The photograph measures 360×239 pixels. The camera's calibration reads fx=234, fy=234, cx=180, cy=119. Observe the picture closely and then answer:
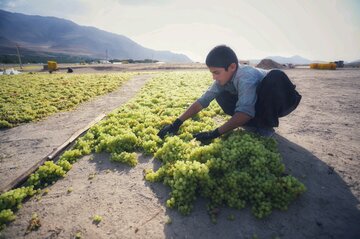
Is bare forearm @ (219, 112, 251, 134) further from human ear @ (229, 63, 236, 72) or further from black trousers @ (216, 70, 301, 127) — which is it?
human ear @ (229, 63, 236, 72)

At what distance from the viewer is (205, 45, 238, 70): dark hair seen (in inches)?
193

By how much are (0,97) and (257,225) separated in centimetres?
1494

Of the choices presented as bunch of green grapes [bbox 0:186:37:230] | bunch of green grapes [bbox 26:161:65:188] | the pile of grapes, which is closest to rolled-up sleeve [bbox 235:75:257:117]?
the pile of grapes

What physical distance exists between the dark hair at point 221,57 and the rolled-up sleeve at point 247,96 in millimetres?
487

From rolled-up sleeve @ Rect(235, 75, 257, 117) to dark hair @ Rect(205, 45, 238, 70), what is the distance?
0.49m

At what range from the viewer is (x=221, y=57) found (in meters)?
4.91

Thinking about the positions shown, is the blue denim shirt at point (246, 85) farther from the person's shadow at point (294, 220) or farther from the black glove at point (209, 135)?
the person's shadow at point (294, 220)

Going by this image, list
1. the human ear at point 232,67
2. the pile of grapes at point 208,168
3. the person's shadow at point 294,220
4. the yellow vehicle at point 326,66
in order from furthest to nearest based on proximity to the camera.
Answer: the yellow vehicle at point 326,66 < the human ear at point 232,67 < the pile of grapes at point 208,168 < the person's shadow at point 294,220

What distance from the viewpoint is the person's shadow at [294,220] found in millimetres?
3477

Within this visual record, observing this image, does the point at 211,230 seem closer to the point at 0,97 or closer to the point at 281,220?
the point at 281,220

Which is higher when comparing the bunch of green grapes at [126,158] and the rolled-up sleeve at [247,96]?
the rolled-up sleeve at [247,96]

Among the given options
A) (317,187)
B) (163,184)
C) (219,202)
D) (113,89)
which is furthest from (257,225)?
(113,89)

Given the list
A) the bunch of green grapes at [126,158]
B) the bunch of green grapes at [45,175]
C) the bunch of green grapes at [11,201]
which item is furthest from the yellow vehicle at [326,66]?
Answer: the bunch of green grapes at [11,201]

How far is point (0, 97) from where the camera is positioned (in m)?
13.1
